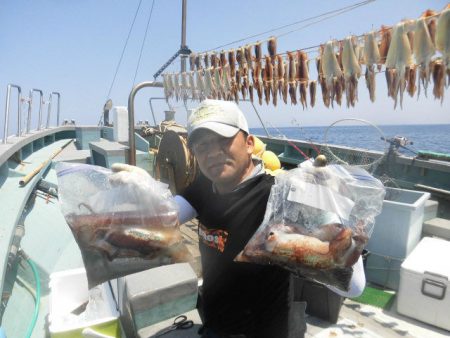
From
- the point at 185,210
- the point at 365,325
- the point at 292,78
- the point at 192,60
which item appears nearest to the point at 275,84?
the point at 292,78

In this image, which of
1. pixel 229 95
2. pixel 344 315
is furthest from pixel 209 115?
pixel 229 95

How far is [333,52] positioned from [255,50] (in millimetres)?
2125

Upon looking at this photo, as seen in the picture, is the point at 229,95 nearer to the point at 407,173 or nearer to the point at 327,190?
the point at 407,173

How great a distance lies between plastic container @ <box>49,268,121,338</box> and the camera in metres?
2.34

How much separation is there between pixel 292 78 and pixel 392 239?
10.2 ft

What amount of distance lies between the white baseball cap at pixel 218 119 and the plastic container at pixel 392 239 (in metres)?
3.27

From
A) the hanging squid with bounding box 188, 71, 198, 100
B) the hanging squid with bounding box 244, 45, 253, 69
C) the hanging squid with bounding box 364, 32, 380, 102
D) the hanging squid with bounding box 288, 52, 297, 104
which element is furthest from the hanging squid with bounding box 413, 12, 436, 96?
the hanging squid with bounding box 188, 71, 198, 100

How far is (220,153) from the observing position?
5.02 feet

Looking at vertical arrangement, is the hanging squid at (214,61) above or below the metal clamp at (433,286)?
above

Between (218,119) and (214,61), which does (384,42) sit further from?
(214,61)

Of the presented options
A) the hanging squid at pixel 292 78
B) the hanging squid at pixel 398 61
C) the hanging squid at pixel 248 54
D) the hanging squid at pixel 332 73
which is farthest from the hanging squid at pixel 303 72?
the hanging squid at pixel 398 61

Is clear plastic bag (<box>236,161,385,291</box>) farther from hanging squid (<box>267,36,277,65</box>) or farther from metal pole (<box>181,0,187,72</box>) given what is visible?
metal pole (<box>181,0,187,72</box>)

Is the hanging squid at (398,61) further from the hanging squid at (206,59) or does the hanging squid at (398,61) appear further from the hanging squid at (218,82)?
the hanging squid at (206,59)

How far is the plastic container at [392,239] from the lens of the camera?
3949mm
